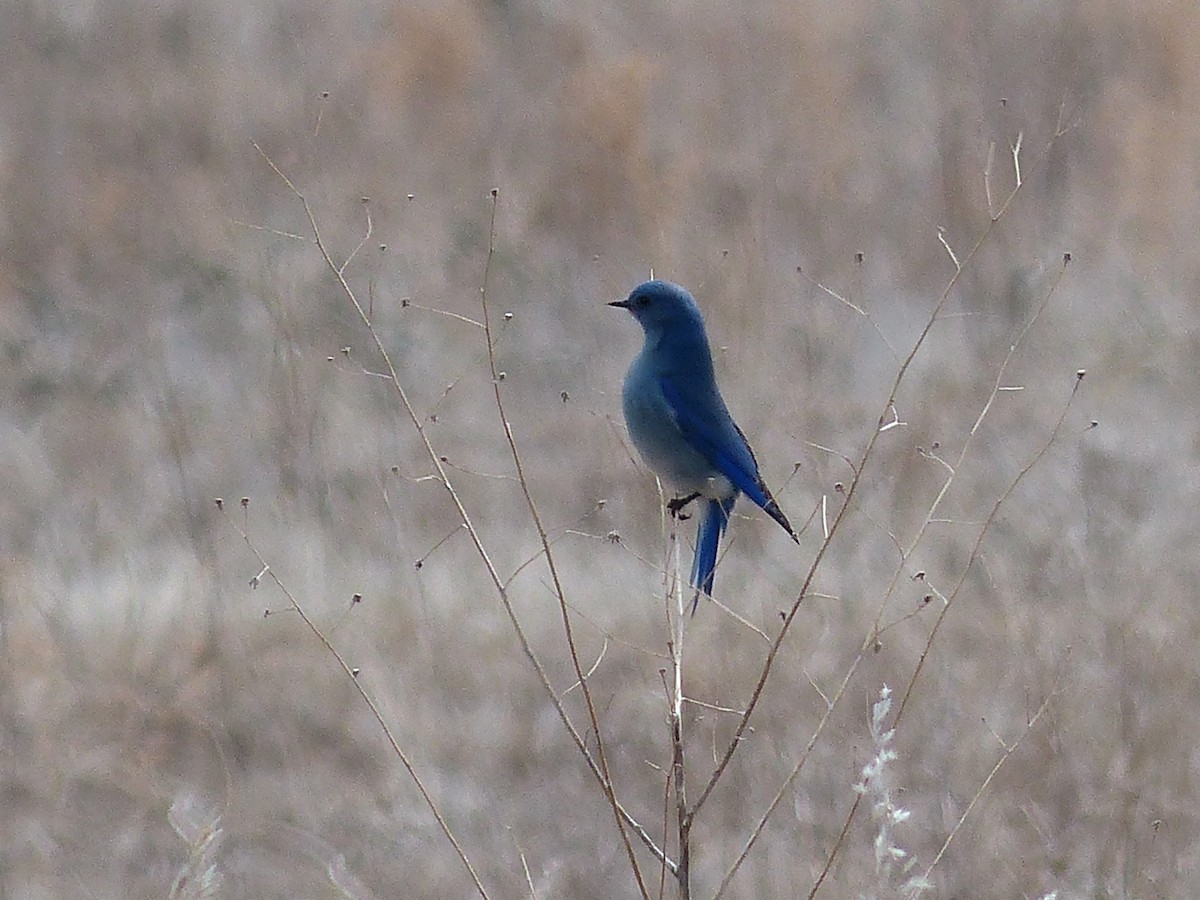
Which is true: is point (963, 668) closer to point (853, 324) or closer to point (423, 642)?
point (423, 642)

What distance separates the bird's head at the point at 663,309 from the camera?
279 centimetres

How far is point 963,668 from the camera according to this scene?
470 cm

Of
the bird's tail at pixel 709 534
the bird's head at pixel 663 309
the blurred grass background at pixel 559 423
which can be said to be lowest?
the blurred grass background at pixel 559 423

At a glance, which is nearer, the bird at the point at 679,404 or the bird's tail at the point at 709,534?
the bird at the point at 679,404

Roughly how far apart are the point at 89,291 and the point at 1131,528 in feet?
15.4

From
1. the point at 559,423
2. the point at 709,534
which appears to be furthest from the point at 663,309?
the point at 559,423

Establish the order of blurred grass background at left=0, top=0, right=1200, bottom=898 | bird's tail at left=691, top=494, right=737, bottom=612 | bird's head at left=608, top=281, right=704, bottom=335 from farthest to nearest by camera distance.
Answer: blurred grass background at left=0, top=0, right=1200, bottom=898
bird's tail at left=691, top=494, right=737, bottom=612
bird's head at left=608, top=281, right=704, bottom=335

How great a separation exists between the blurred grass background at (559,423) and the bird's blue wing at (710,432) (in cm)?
16

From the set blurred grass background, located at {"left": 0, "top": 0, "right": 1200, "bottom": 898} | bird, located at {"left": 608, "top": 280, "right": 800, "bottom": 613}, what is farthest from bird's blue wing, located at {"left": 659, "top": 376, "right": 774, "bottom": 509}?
blurred grass background, located at {"left": 0, "top": 0, "right": 1200, "bottom": 898}

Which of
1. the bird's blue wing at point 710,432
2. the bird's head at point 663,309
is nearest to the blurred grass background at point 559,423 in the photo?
the bird's blue wing at point 710,432

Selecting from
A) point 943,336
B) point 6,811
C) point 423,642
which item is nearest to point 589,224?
point 943,336

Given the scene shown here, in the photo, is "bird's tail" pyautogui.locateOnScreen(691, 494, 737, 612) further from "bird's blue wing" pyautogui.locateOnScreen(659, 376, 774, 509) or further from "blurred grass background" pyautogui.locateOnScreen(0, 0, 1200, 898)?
"blurred grass background" pyautogui.locateOnScreen(0, 0, 1200, 898)

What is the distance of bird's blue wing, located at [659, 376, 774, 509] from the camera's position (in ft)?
9.24

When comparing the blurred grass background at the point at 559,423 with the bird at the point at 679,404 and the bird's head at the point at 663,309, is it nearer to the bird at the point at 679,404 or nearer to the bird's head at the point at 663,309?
the bird at the point at 679,404
